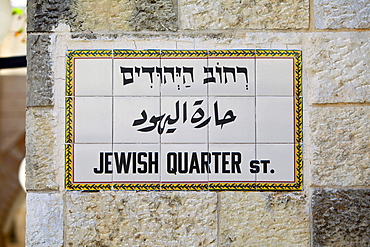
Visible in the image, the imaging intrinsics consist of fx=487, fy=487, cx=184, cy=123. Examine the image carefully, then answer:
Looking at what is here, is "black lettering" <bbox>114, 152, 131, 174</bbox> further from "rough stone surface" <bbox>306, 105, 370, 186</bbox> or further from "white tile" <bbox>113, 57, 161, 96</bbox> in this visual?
"rough stone surface" <bbox>306, 105, 370, 186</bbox>

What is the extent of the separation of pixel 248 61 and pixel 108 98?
0.71 meters

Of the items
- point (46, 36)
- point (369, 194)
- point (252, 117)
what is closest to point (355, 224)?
point (369, 194)

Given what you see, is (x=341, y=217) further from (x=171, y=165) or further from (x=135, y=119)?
(x=135, y=119)

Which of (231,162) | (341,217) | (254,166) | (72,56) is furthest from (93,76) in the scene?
(341,217)

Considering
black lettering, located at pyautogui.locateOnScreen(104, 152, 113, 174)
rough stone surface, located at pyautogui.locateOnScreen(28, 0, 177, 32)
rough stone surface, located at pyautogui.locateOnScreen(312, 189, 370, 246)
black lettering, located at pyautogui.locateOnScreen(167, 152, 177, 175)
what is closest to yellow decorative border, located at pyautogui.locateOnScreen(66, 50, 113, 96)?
rough stone surface, located at pyautogui.locateOnScreen(28, 0, 177, 32)

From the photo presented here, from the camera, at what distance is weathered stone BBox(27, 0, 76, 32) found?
2.40m

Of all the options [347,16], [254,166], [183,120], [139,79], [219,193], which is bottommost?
[219,193]

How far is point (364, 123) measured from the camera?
2.35m

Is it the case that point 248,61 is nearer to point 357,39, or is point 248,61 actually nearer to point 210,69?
point 210,69

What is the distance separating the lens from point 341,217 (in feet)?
7.64

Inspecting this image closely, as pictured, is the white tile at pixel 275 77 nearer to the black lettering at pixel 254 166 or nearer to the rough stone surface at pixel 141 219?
the black lettering at pixel 254 166

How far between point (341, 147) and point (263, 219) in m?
0.51

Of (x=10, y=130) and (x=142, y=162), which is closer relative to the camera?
(x=142, y=162)

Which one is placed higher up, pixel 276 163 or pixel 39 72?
pixel 39 72
